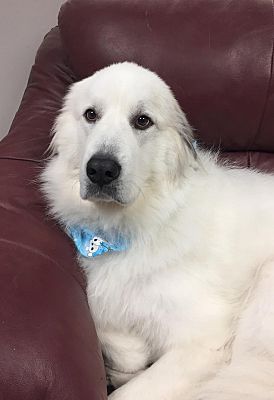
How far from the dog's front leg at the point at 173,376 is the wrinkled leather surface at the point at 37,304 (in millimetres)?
156

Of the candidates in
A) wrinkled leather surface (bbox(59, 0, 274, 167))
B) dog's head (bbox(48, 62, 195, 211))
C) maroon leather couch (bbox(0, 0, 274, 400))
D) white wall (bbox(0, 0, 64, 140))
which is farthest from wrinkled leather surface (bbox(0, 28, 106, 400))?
white wall (bbox(0, 0, 64, 140))

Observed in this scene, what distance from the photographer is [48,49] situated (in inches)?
81.0

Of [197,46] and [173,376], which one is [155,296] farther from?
[197,46]

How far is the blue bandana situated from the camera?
152 cm

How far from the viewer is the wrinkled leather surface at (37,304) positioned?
3.38 feet

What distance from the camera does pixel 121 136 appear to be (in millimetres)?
1408

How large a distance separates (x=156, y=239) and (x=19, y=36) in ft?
4.21

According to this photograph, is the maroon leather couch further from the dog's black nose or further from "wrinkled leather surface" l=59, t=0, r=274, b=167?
the dog's black nose

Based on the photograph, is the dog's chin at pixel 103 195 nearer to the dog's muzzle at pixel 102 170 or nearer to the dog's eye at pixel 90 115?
the dog's muzzle at pixel 102 170

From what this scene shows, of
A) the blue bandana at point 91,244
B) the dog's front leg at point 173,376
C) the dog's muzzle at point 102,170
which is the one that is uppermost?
the dog's muzzle at point 102,170

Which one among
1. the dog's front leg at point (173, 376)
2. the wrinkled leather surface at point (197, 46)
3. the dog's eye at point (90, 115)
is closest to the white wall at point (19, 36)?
the wrinkled leather surface at point (197, 46)

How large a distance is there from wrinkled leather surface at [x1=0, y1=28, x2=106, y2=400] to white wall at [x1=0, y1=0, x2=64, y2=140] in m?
0.73

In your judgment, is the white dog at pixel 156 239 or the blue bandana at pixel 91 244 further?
the blue bandana at pixel 91 244

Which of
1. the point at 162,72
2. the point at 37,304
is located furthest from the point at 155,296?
the point at 162,72
